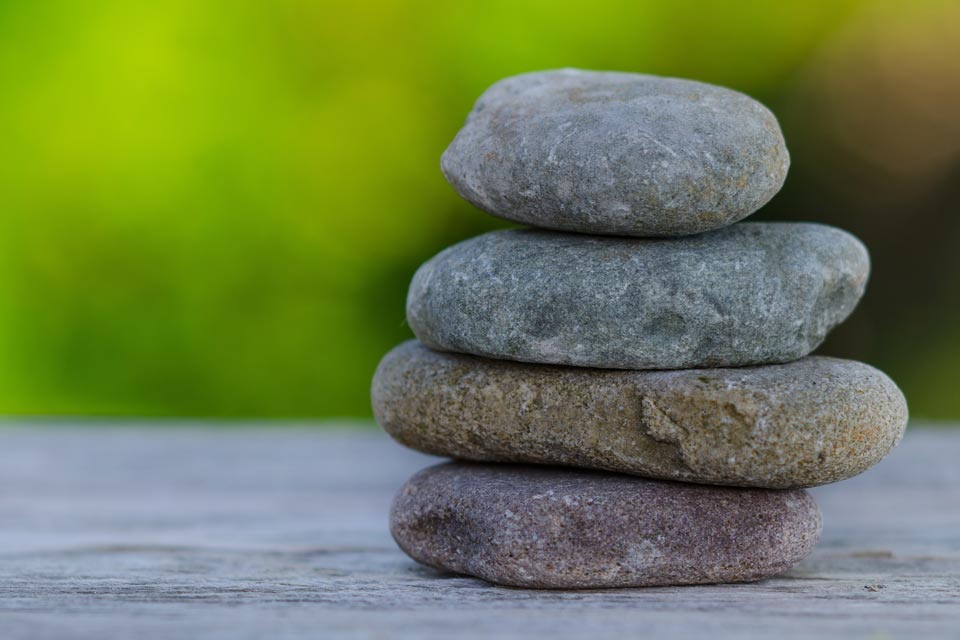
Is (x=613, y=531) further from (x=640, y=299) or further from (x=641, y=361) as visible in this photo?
(x=640, y=299)

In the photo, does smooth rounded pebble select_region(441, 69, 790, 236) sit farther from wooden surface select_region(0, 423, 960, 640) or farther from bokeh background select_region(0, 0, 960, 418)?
bokeh background select_region(0, 0, 960, 418)

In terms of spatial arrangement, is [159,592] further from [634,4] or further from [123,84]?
[634,4]

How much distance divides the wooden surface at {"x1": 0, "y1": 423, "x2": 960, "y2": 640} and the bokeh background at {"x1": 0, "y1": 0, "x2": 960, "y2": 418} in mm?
845

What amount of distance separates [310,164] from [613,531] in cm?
Answer: 357

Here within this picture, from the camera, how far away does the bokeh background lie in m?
5.20

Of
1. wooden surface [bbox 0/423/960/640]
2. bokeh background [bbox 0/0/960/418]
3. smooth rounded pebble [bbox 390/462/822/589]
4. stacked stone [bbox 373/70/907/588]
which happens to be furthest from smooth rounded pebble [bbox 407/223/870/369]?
bokeh background [bbox 0/0/960/418]

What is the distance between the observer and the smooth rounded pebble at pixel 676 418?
2059mm

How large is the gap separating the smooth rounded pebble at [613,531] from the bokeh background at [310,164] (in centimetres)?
316

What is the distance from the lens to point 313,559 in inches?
101

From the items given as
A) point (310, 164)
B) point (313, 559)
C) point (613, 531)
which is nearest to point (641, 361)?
point (613, 531)

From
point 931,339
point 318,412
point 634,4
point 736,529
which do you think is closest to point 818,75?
point 634,4

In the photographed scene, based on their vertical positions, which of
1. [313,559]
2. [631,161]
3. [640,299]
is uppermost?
[631,161]

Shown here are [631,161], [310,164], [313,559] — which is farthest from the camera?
[310,164]

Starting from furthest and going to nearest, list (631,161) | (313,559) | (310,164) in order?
(310,164), (313,559), (631,161)
